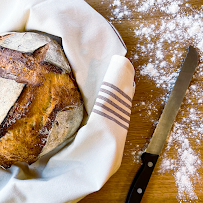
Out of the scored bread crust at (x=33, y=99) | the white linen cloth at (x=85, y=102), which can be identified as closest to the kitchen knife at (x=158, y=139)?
the white linen cloth at (x=85, y=102)

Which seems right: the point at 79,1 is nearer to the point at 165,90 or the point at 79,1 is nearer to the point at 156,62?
the point at 156,62

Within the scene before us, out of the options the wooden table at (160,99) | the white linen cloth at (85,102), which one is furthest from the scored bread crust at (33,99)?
the wooden table at (160,99)

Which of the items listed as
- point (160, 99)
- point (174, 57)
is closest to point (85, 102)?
point (160, 99)

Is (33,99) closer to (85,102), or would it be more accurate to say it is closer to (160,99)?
(85,102)

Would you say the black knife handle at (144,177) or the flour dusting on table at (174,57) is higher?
the flour dusting on table at (174,57)

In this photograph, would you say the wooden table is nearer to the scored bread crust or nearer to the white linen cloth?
the white linen cloth

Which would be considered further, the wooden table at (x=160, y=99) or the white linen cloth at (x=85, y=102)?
the wooden table at (x=160, y=99)

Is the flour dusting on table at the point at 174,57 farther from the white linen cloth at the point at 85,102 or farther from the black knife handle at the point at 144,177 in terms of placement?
the white linen cloth at the point at 85,102

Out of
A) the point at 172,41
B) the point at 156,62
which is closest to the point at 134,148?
the point at 156,62
